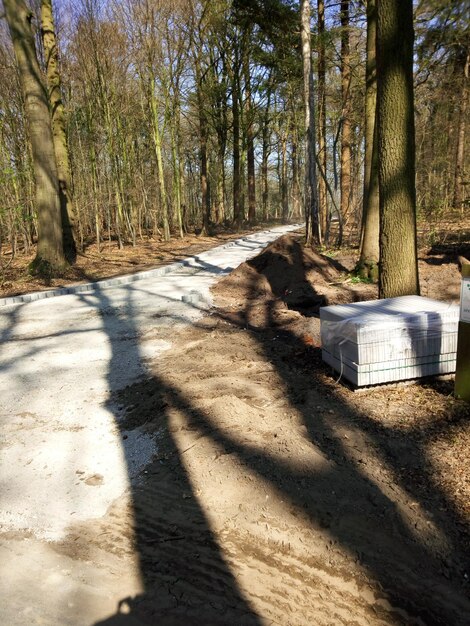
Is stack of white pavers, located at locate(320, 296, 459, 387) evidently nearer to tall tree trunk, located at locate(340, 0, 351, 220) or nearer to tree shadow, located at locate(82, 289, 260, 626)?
tree shadow, located at locate(82, 289, 260, 626)

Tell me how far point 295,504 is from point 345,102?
13.8 metres

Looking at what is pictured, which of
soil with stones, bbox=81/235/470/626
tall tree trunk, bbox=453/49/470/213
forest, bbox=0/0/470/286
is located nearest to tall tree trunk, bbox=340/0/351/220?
forest, bbox=0/0/470/286

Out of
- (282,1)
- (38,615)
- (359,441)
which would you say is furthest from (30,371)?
(282,1)

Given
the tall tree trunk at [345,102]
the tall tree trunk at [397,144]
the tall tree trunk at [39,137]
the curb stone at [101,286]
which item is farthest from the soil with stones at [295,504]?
the tall tree trunk at [345,102]

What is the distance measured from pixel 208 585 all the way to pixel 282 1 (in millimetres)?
18177

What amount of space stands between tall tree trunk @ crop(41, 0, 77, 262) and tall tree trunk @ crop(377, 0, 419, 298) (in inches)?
465

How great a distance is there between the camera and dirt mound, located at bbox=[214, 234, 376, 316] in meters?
→ 7.95

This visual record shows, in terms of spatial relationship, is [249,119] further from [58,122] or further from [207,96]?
[58,122]

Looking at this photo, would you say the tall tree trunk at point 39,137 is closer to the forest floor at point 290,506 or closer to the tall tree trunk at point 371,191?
the tall tree trunk at point 371,191

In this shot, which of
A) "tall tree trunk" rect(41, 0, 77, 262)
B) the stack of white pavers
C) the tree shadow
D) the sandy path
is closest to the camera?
the tree shadow

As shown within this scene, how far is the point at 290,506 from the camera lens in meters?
2.50

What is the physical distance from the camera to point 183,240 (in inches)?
882

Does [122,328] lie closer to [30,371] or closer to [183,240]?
[30,371]

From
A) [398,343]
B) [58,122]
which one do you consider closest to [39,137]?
[58,122]
